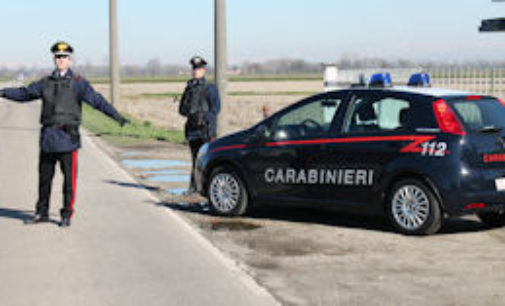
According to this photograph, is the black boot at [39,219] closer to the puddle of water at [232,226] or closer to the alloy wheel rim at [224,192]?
the puddle of water at [232,226]

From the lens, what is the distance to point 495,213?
33.9ft

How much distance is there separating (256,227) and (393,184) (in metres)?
1.71

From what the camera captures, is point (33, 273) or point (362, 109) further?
point (362, 109)

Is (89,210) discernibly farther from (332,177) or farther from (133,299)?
(133,299)

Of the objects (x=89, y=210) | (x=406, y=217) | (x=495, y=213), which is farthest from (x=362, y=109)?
(x=89, y=210)

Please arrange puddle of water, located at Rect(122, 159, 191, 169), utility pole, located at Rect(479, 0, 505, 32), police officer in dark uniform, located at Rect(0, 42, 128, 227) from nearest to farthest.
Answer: police officer in dark uniform, located at Rect(0, 42, 128, 227)
utility pole, located at Rect(479, 0, 505, 32)
puddle of water, located at Rect(122, 159, 191, 169)

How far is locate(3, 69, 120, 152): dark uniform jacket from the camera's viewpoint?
988 cm

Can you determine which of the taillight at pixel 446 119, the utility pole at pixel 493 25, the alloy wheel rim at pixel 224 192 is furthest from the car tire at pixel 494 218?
the utility pole at pixel 493 25

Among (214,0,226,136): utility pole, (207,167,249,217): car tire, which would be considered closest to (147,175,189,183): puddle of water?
(214,0,226,136): utility pole

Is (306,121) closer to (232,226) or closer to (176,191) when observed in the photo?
(232,226)

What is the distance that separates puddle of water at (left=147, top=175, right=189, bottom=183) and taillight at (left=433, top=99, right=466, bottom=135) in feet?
20.8

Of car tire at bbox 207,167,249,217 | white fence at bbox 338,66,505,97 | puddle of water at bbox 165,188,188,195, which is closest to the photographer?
car tire at bbox 207,167,249,217

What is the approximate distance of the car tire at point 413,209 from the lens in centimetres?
938

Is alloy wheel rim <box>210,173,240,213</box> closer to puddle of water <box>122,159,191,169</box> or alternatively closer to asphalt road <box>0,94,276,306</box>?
asphalt road <box>0,94,276,306</box>
